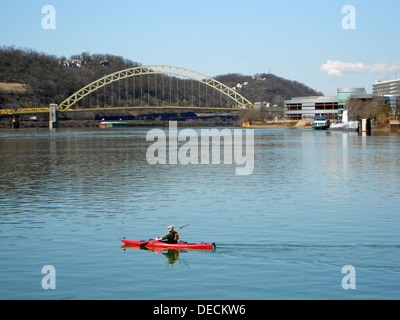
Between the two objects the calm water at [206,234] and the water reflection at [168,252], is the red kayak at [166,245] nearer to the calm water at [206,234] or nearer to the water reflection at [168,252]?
the water reflection at [168,252]

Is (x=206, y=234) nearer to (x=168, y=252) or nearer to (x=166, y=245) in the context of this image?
(x=168, y=252)

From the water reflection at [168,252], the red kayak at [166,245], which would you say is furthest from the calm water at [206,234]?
the red kayak at [166,245]

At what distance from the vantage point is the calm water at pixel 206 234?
2125 centimetres

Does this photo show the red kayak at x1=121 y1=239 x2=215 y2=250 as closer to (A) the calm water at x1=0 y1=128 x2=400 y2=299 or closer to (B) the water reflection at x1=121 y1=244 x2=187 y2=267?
(B) the water reflection at x1=121 y1=244 x2=187 y2=267

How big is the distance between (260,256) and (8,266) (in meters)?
10.5

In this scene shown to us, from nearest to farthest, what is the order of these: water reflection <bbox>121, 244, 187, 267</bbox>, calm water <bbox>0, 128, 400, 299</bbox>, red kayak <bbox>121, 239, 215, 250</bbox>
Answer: calm water <bbox>0, 128, 400, 299</bbox>
water reflection <bbox>121, 244, 187, 267</bbox>
red kayak <bbox>121, 239, 215, 250</bbox>

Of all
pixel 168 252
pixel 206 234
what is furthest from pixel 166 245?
pixel 206 234

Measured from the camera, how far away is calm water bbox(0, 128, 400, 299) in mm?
21250

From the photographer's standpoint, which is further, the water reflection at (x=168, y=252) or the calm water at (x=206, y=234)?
the water reflection at (x=168, y=252)

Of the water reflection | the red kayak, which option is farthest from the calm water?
the red kayak

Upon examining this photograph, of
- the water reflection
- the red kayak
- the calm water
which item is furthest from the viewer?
the red kayak

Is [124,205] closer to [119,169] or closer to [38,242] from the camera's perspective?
[38,242]

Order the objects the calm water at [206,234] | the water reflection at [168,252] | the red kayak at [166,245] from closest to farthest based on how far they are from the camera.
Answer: the calm water at [206,234] → the water reflection at [168,252] → the red kayak at [166,245]

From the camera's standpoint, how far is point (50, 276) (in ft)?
73.0
